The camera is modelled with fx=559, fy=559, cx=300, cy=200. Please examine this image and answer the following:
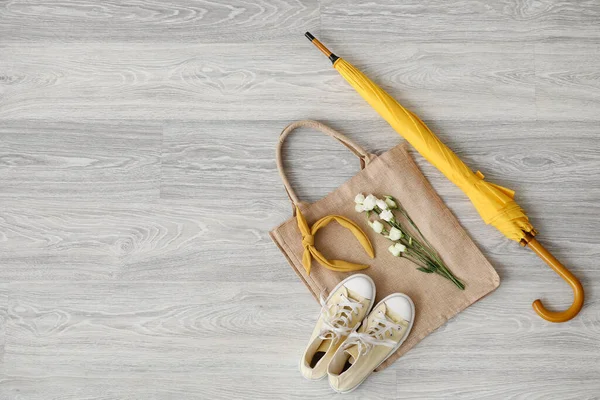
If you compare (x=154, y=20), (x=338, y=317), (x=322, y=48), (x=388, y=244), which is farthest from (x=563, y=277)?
(x=154, y=20)

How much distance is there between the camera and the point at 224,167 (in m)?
1.32

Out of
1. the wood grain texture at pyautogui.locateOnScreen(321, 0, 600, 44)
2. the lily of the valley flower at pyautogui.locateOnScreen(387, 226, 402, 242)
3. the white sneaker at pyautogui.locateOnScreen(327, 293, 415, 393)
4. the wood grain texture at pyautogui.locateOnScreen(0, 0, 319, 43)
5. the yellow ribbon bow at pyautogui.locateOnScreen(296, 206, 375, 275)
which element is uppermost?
the wood grain texture at pyautogui.locateOnScreen(321, 0, 600, 44)

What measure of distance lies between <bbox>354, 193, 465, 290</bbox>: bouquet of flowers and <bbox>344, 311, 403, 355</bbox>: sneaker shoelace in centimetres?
14

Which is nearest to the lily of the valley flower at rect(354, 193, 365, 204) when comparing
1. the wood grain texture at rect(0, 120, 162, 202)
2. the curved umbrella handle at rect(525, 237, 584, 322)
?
the curved umbrella handle at rect(525, 237, 584, 322)

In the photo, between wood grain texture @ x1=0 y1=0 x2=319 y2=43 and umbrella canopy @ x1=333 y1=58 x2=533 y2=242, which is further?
wood grain texture @ x1=0 y1=0 x2=319 y2=43

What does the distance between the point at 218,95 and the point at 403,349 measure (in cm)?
73

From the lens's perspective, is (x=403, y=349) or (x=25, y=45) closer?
(x=403, y=349)

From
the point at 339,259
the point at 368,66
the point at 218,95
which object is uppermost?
the point at 368,66

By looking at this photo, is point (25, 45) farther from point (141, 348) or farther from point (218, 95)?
point (141, 348)

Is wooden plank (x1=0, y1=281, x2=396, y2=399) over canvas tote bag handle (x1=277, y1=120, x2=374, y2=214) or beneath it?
beneath

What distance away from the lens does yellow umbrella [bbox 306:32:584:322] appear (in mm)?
1203

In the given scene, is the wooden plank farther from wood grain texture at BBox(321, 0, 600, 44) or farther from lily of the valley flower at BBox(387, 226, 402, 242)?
wood grain texture at BBox(321, 0, 600, 44)

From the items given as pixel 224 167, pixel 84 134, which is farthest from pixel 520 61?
pixel 84 134

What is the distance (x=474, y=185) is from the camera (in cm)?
121
